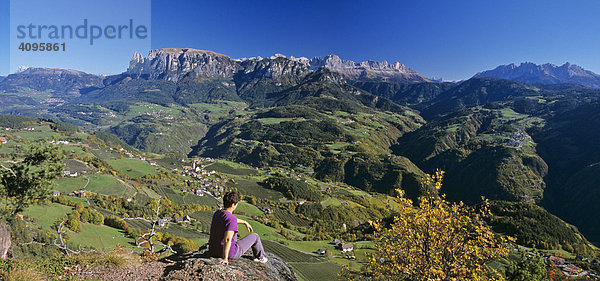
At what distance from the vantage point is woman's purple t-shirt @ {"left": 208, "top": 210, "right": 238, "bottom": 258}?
796 centimetres

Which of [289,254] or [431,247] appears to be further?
[289,254]

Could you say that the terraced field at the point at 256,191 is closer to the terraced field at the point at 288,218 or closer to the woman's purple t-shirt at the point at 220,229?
the terraced field at the point at 288,218

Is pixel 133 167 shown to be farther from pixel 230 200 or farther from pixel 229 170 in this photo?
pixel 230 200

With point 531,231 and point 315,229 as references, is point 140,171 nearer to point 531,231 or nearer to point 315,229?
point 315,229

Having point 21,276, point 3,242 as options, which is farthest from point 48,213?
point 21,276

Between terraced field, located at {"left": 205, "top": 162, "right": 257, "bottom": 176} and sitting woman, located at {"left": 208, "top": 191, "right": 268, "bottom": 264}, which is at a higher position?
sitting woman, located at {"left": 208, "top": 191, "right": 268, "bottom": 264}

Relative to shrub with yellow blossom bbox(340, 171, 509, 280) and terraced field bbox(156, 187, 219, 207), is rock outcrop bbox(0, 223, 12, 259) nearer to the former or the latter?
shrub with yellow blossom bbox(340, 171, 509, 280)

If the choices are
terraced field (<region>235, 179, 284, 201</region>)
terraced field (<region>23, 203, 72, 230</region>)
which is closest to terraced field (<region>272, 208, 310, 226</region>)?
terraced field (<region>235, 179, 284, 201</region>)

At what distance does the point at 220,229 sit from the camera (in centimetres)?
810

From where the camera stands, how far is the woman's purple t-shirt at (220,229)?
313 inches

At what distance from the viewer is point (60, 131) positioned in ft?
647

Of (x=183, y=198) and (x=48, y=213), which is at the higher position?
(x=48, y=213)

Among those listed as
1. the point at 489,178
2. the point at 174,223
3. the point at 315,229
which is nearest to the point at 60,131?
the point at 174,223

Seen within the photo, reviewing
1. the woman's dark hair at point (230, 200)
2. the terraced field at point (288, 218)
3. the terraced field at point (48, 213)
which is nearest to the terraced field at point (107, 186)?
the terraced field at point (48, 213)
